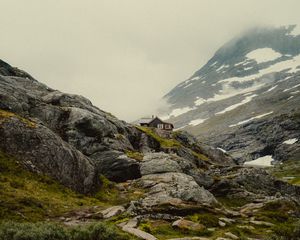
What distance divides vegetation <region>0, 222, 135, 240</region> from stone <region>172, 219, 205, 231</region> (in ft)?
22.4

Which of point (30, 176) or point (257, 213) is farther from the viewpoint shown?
point (257, 213)

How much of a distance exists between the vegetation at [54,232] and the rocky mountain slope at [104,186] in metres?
0.07

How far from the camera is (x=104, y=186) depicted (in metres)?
46.6

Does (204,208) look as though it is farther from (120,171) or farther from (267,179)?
(267,179)

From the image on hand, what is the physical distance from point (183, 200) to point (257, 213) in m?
9.81

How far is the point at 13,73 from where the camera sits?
77.5m

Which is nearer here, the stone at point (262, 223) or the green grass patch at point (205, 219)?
the green grass patch at point (205, 219)

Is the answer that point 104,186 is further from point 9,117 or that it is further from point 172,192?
point 9,117

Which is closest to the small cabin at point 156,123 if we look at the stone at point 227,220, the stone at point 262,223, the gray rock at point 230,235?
the stone at point 262,223

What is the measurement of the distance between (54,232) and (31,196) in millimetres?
9760

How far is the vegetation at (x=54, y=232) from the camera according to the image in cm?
2436

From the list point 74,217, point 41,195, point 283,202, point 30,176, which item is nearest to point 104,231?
point 74,217

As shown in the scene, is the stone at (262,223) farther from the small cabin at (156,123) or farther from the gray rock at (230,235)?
the small cabin at (156,123)

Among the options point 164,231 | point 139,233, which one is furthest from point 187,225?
point 139,233
